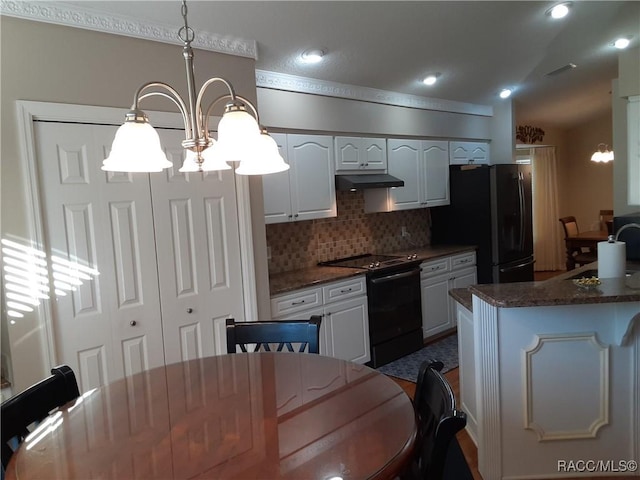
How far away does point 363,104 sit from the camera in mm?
4062

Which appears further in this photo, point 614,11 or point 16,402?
point 614,11

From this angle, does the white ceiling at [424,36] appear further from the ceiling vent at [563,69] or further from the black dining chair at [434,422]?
the black dining chair at [434,422]

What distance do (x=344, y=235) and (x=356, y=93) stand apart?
1313mm

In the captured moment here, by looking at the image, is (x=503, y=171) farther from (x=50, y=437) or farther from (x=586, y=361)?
(x=50, y=437)

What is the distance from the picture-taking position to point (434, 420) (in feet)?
4.07

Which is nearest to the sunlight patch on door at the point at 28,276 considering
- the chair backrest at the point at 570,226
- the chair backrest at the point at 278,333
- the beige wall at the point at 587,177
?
the chair backrest at the point at 278,333

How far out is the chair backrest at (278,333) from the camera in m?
2.08

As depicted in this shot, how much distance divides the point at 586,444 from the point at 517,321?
0.70m

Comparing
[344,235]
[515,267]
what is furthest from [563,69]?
[344,235]

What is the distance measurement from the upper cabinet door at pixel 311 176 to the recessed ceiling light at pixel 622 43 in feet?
8.84

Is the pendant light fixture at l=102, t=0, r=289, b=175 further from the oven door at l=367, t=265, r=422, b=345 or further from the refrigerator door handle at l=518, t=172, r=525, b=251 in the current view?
the refrigerator door handle at l=518, t=172, r=525, b=251

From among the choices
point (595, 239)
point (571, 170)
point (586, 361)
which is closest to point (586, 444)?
point (586, 361)

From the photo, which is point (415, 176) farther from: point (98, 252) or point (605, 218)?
point (605, 218)

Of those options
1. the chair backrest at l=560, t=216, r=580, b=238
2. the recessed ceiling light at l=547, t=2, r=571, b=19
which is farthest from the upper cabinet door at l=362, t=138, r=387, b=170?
the chair backrest at l=560, t=216, r=580, b=238
